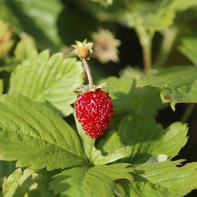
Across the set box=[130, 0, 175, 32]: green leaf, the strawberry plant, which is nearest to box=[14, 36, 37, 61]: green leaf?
the strawberry plant

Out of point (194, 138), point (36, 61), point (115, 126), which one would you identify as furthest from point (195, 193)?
point (36, 61)

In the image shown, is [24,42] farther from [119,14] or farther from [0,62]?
[119,14]

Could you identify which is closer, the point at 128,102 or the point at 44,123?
the point at 44,123

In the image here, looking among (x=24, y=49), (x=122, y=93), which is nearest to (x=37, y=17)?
(x=24, y=49)

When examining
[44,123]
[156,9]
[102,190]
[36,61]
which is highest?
[156,9]

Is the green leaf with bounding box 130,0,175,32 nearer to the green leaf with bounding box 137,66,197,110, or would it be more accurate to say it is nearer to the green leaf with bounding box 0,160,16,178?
the green leaf with bounding box 137,66,197,110

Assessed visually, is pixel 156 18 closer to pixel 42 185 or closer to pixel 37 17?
pixel 37 17

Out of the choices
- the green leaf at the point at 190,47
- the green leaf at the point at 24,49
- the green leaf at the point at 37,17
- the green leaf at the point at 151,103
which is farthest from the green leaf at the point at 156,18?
the green leaf at the point at 24,49
